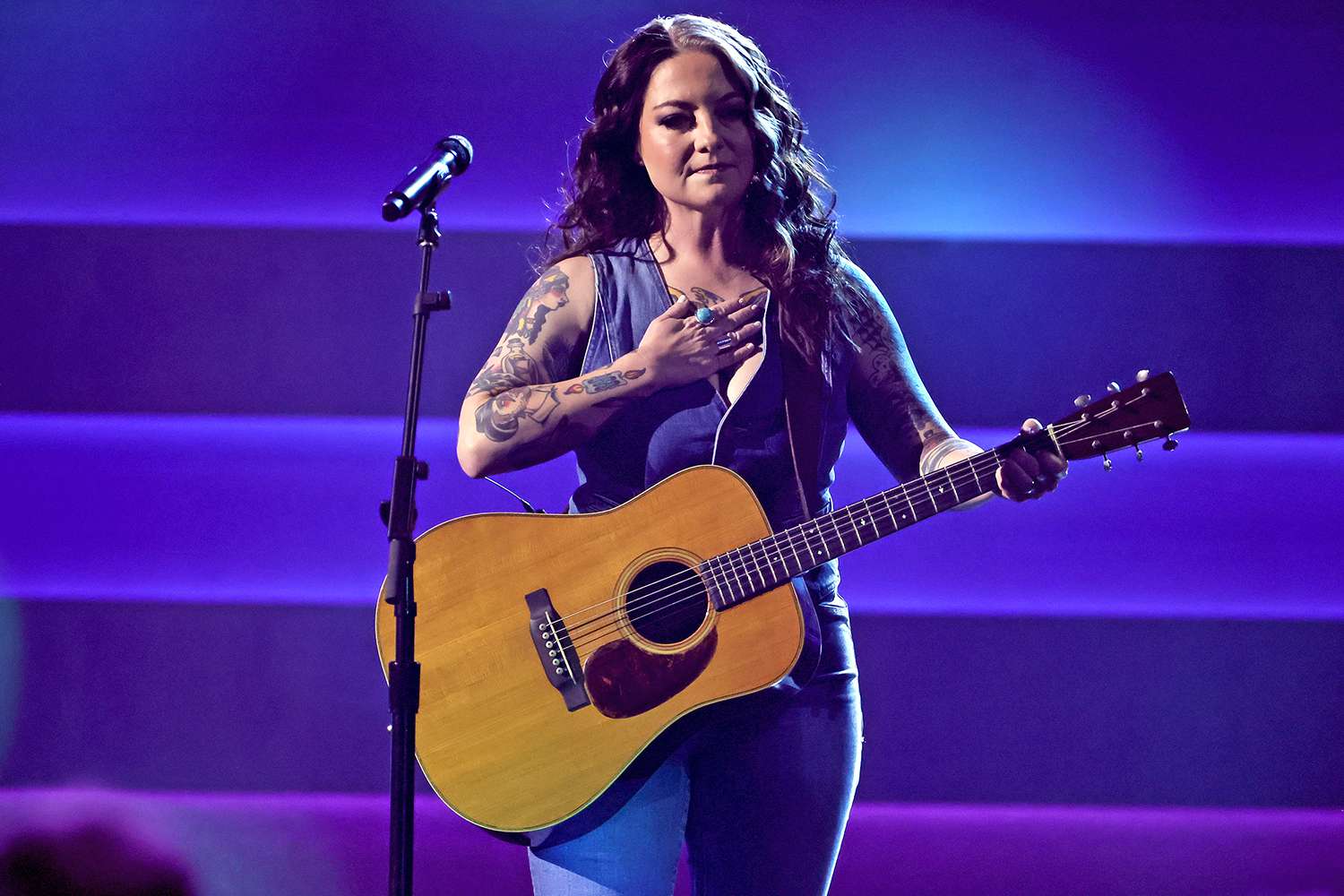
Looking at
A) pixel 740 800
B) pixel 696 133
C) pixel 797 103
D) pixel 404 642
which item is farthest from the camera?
pixel 797 103

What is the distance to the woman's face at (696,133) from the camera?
84.2 inches

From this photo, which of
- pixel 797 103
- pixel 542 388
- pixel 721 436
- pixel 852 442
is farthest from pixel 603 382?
pixel 797 103

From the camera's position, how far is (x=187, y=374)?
2951 mm

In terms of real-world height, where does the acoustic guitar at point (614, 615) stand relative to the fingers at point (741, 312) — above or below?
below

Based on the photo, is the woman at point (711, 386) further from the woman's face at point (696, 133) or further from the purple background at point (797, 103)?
the purple background at point (797, 103)

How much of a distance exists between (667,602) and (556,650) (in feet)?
0.65

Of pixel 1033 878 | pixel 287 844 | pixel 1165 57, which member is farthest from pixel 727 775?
pixel 1165 57

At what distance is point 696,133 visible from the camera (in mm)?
2137

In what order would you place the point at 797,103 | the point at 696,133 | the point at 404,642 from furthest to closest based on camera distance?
the point at 797,103 < the point at 696,133 < the point at 404,642

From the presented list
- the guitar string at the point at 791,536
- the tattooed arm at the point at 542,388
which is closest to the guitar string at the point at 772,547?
the guitar string at the point at 791,536

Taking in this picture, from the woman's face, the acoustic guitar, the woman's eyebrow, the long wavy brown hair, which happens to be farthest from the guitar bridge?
the woman's eyebrow

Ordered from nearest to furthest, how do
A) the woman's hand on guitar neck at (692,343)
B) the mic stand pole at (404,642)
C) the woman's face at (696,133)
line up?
the mic stand pole at (404,642), the woman's hand on guitar neck at (692,343), the woman's face at (696,133)

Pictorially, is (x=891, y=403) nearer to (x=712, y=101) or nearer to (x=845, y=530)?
(x=845, y=530)

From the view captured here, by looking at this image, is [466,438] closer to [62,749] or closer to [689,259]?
[689,259]
